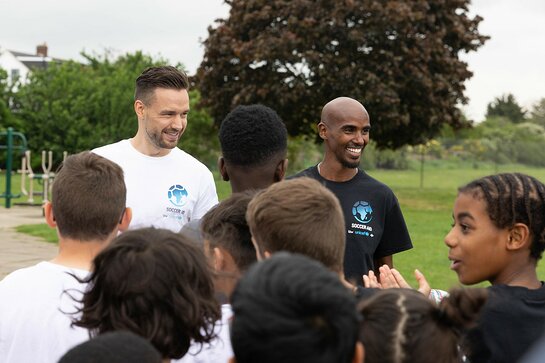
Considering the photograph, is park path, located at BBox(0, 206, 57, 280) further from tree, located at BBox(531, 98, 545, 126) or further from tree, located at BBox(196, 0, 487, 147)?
tree, located at BBox(531, 98, 545, 126)

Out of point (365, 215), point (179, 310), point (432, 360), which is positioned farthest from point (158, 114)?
point (432, 360)

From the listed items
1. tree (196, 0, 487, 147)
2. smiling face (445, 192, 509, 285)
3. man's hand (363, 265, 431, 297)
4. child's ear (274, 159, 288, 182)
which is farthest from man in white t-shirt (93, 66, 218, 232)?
tree (196, 0, 487, 147)

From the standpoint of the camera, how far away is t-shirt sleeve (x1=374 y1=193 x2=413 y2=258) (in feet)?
15.7

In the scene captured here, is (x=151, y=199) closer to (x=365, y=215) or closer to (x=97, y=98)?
(x=365, y=215)

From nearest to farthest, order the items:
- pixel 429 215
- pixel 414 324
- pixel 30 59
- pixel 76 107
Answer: pixel 414 324 < pixel 429 215 < pixel 76 107 < pixel 30 59

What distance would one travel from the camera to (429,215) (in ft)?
73.8

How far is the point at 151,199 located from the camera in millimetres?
4809

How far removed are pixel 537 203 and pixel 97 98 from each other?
A: 29.1 meters

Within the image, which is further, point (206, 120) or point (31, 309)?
point (206, 120)

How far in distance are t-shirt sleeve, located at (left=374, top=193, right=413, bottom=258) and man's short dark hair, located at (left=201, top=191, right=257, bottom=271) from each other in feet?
5.72

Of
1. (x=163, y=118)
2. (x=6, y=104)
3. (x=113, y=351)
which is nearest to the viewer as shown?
(x=113, y=351)

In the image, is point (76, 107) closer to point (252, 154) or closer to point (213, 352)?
point (252, 154)

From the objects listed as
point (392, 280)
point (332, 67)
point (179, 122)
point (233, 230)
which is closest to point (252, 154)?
point (233, 230)

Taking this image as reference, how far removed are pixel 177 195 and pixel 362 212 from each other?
3.52 ft
